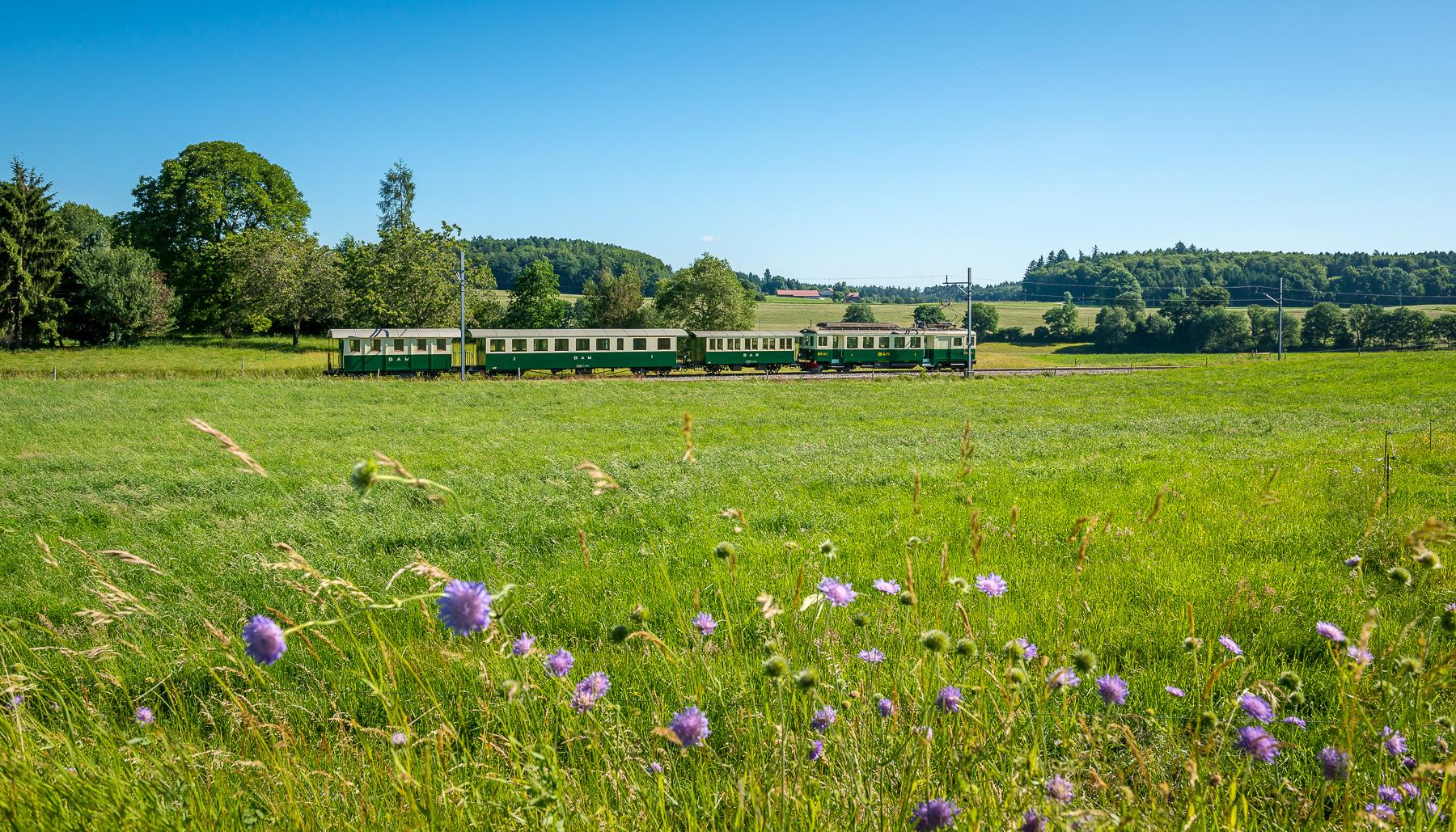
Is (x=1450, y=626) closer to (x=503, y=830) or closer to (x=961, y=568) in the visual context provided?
(x=503, y=830)

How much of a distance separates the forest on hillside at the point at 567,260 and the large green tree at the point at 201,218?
59444 mm

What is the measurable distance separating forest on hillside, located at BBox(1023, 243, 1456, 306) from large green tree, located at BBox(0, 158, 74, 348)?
133 meters

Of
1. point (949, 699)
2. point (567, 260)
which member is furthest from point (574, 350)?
point (567, 260)

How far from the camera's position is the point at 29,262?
152 ft

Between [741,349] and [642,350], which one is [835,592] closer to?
[642,350]

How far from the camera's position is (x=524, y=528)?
766cm

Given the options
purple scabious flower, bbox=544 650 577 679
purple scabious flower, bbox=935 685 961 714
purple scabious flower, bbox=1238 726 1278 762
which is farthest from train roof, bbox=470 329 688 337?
purple scabious flower, bbox=1238 726 1278 762

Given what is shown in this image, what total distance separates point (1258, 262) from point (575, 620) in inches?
7304

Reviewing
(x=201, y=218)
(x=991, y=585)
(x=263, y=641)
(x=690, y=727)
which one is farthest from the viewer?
(x=201, y=218)

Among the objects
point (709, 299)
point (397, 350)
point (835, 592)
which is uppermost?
point (709, 299)

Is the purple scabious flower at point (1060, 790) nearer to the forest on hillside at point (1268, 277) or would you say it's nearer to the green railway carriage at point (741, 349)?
the green railway carriage at point (741, 349)

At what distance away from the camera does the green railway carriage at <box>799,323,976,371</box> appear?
50.0 m

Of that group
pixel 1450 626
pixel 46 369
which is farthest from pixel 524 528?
pixel 46 369

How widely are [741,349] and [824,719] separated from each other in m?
46.1
